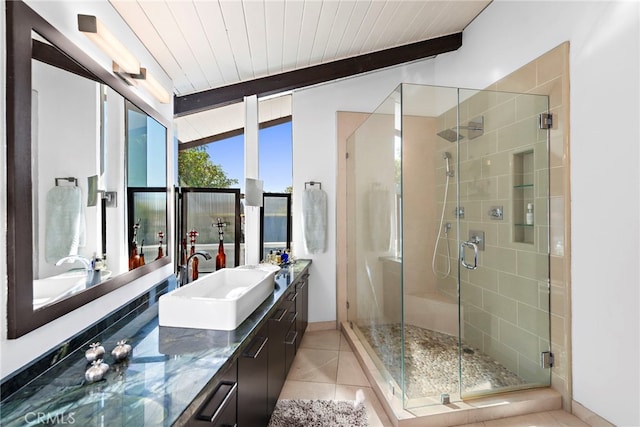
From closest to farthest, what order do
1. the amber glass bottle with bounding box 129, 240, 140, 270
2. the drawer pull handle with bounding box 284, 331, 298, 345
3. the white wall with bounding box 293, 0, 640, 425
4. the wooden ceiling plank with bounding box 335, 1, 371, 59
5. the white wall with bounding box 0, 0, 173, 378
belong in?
the white wall with bounding box 0, 0, 173, 378 → the white wall with bounding box 293, 0, 640, 425 → the amber glass bottle with bounding box 129, 240, 140, 270 → the wooden ceiling plank with bounding box 335, 1, 371, 59 → the drawer pull handle with bounding box 284, 331, 298, 345

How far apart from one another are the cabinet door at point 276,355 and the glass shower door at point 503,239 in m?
1.24

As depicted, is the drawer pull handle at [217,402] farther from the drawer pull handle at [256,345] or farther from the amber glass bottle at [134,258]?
the amber glass bottle at [134,258]

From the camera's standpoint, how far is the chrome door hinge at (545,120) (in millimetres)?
2071

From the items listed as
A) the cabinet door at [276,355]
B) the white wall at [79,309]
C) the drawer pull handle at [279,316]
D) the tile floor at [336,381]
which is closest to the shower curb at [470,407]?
the tile floor at [336,381]

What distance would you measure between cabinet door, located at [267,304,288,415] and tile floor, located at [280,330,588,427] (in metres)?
0.23

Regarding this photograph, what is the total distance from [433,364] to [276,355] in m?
1.20

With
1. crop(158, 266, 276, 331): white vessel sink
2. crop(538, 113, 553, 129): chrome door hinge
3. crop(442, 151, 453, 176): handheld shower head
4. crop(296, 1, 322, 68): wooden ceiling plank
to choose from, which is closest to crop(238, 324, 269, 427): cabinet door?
crop(158, 266, 276, 331): white vessel sink

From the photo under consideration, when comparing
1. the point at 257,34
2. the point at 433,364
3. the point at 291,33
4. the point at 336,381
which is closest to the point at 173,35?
the point at 257,34

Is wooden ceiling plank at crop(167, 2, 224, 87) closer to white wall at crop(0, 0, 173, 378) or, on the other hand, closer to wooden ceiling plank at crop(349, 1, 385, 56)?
white wall at crop(0, 0, 173, 378)

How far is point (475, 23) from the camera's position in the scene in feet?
9.21

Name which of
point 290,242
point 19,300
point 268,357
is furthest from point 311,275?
point 19,300

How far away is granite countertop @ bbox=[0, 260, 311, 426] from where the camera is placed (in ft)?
2.58

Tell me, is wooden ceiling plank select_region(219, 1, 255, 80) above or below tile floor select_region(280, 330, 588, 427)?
above

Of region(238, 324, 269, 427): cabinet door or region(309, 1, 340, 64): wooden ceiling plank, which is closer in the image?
region(238, 324, 269, 427): cabinet door
